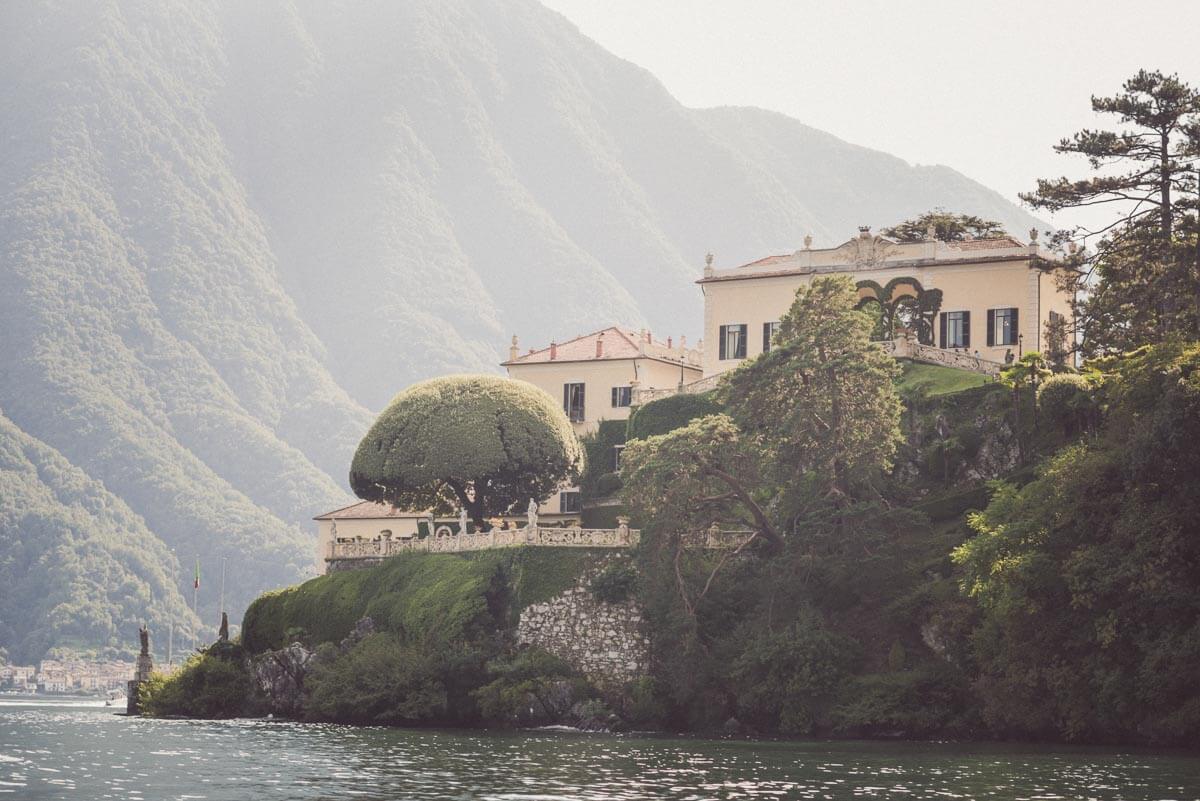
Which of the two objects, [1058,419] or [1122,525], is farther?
[1058,419]

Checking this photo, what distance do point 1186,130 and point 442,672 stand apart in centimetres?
3444

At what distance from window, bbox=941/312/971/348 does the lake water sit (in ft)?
103

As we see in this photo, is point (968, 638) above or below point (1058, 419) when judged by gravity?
below

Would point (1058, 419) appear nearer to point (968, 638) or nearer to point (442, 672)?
point (968, 638)

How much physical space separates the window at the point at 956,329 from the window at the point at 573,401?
827 inches

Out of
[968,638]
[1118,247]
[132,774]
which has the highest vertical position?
[1118,247]

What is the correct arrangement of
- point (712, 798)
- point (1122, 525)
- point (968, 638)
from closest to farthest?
point (712, 798) < point (1122, 525) < point (968, 638)

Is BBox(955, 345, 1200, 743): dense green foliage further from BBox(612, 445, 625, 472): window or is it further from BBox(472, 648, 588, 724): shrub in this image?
BBox(612, 445, 625, 472): window

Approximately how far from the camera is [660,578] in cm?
7188

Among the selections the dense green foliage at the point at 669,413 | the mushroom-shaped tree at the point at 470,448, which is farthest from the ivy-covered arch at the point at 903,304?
the mushroom-shaped tree at the point at 470,448

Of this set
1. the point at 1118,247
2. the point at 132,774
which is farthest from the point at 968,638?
the point at 132,774

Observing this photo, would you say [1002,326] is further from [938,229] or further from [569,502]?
[569,502]

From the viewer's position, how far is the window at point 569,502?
97062 millimetres

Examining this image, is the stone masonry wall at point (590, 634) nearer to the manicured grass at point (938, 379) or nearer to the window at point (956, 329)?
the manicured grass at point (938, 379)
